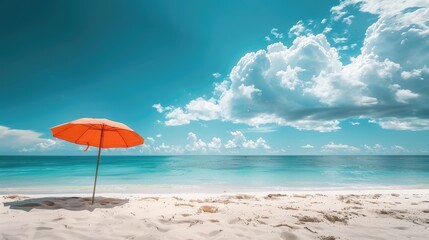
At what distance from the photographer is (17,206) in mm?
5340

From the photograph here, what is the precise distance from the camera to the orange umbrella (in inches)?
236

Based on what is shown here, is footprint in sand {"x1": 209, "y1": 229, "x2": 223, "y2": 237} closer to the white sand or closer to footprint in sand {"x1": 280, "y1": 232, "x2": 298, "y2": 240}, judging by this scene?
the white sand

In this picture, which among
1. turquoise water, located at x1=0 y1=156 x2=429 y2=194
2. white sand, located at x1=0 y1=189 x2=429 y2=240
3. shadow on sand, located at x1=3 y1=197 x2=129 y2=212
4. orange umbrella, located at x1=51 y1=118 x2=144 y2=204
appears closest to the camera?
white sand, located at x1=0 y1=189 x2=429 y2=240

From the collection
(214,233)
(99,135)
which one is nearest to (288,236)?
(214,233)

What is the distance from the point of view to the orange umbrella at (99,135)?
236 inches

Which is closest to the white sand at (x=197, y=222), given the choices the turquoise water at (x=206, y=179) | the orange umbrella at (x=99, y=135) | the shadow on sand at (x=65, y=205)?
the shadow on sand at (x=65, y=205)

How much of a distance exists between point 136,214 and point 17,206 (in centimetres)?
308

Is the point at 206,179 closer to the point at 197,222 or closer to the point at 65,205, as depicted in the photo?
the point at 65,205

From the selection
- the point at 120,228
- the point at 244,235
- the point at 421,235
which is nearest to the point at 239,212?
the point at 244,235

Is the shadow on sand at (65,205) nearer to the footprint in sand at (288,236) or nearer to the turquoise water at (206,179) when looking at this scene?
the footprint in sand at (288,236)

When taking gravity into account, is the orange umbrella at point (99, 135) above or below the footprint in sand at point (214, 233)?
above

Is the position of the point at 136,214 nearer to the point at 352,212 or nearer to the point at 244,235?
the point at 244,235

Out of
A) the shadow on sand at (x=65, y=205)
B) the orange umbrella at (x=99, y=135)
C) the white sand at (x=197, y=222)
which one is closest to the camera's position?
the white sand at (x=197, y=222)

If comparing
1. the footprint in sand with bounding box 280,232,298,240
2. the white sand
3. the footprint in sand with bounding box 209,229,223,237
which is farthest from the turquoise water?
the footprint in sand with bounding box 280,232,298,240
